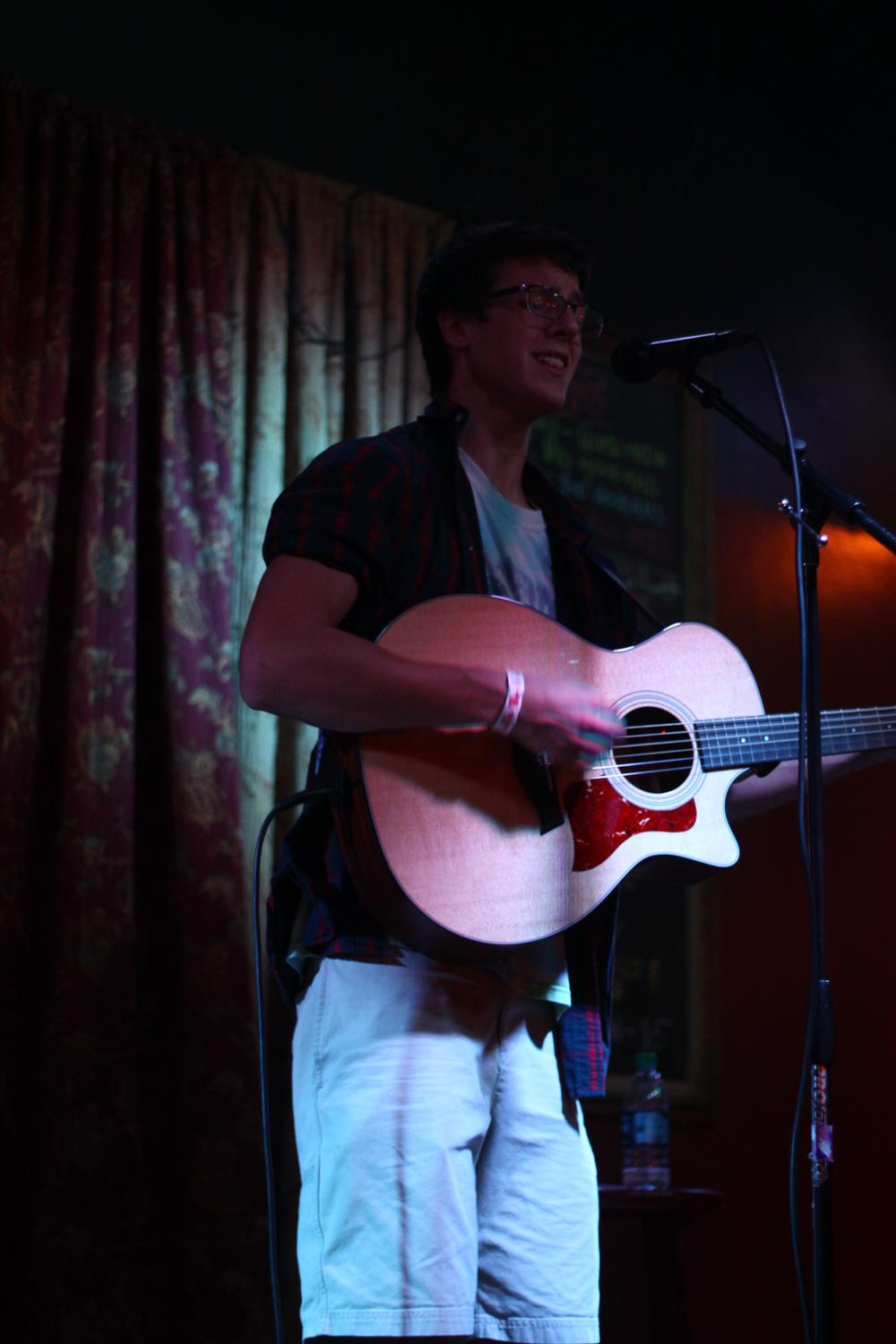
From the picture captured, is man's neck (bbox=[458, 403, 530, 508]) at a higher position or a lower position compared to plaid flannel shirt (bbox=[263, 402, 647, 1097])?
higher

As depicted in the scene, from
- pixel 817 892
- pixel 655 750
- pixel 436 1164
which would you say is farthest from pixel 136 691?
pixel 817 892

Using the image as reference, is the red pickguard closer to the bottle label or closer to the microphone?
the microphone

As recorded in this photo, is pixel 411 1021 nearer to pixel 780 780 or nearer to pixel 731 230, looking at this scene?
pixel 780 780

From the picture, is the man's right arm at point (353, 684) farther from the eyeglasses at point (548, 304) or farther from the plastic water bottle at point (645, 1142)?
the plastic water bottle at point (645, 1142)

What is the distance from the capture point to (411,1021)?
1.61 m

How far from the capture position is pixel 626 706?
1.96 meters

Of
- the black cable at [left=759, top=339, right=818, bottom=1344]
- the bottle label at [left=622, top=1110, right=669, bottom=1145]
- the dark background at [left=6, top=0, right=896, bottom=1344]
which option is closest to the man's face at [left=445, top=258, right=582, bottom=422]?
the black cable at [left=759, top=339, right=818, bottom=1344]

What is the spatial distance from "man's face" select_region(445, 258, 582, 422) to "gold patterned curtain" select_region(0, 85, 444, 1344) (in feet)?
3.07

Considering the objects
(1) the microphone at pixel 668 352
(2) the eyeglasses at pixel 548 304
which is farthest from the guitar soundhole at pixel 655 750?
(2) the eyeglasses at pixel 548 304

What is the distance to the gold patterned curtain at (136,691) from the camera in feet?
8.31

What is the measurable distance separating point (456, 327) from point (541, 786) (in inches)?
35.3

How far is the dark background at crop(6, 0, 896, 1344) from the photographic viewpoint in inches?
121

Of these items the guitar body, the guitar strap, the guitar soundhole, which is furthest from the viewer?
the guitar strap

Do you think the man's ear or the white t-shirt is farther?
the man's ear
